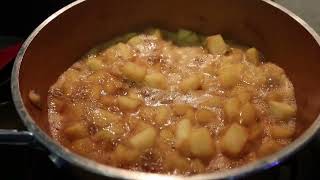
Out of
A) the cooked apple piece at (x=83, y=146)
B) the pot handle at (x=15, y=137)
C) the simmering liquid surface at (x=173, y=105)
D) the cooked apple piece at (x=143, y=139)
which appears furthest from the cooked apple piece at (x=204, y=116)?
the pot handle at (x=15, y=137)

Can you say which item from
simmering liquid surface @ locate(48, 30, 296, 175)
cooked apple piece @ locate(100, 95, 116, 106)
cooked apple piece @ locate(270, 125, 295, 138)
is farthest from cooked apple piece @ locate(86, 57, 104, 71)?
cooked apple piece @ locate(270, 125, 295, 138)

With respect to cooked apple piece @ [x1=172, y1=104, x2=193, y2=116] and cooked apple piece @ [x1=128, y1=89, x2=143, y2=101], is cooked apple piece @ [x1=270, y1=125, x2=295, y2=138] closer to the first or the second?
cooked apple piece @ [x1=172, y1=104, x2=193, y2=116]

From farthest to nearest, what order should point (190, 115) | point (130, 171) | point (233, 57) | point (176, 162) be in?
point (233, 57)
point (190, 115)
point (176, 162)
point (130, 171)

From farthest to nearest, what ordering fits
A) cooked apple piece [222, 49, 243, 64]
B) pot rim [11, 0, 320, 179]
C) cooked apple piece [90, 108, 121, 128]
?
1. cooked apple piece [222, 49, 243, 64]
2. cooked apple piece [90, 108, 121, 128]
3. pot rim [11, 0, 320, 179]

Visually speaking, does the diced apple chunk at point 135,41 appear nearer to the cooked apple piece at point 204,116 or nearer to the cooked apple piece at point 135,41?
the cooked apple piece at point 135,41

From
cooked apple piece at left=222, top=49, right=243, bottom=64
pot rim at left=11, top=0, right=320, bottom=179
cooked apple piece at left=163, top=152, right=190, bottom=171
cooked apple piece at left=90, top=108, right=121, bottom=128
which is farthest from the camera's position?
cooked apple piece at left=222, top=49, right=243, bottom=64

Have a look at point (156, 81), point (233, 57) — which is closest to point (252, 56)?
point (233, 57)

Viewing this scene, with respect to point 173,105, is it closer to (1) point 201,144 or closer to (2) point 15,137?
(1) point 201,144
